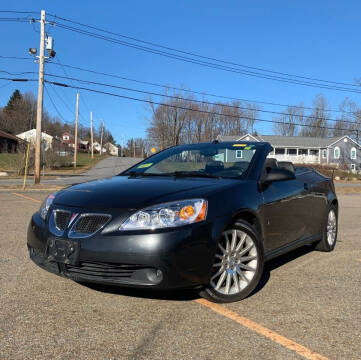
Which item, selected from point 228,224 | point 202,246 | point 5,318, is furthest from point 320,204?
point 5,318

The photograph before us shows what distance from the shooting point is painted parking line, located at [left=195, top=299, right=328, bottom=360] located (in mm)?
2658

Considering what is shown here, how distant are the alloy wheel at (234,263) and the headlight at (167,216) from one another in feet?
1.28

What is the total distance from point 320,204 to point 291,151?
53.6 metres

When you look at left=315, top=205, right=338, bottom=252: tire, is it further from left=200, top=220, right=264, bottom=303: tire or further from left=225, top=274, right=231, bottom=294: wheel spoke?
left=225, top=274, right=231, bottom=294: wheel spoke

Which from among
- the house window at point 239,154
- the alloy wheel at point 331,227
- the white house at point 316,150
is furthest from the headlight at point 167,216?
the white house at point 316,150

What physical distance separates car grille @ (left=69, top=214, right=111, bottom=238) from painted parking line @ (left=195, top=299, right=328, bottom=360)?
1.17m

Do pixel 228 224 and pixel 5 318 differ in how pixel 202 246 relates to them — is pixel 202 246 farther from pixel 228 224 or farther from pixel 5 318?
pixel 5 318

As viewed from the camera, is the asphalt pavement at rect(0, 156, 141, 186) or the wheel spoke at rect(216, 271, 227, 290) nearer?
the wheel spoke at rect(216, 271, 227, 290)

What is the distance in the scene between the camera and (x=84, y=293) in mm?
3740

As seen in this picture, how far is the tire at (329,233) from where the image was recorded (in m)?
5.66

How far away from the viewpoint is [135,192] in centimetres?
355

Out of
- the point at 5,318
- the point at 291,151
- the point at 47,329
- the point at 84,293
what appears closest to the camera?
the point at 47,329

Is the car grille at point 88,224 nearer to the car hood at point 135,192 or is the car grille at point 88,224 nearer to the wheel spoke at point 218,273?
the car hood at point 135,192

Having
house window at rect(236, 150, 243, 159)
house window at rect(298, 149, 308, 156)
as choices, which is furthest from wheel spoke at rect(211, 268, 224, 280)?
house window at rect(298, 149, 308, 156)
